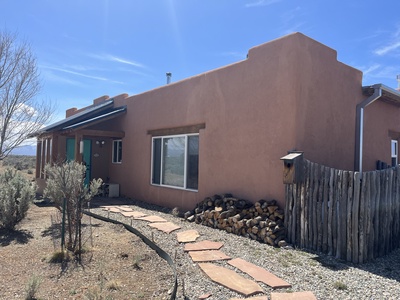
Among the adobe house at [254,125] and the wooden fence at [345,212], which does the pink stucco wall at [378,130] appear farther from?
the wooden fence at [345,212]

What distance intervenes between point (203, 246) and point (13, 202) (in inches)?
168

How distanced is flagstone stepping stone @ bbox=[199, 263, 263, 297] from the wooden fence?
2073mm

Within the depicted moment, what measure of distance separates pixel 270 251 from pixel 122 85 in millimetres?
11416

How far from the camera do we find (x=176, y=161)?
31.4ft

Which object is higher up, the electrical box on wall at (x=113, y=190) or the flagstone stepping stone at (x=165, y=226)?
the electrical box on wall at (x=113, y=190)

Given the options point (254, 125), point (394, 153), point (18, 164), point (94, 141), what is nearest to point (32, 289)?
point (254, 125)

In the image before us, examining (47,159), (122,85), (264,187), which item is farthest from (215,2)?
(47,159)

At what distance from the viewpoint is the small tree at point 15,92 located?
28.1ft

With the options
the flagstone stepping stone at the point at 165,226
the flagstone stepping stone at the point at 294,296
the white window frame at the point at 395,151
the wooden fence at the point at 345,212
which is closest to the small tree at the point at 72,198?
the flagstone stepping stone at the point at 165,226

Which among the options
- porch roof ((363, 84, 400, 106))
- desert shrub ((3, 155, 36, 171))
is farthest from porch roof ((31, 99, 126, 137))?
desert shrub ((3, 155, 36, 171))

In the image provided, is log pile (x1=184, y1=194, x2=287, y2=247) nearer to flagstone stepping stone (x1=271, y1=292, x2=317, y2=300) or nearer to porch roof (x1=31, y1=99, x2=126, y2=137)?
flagstone stepping stone (x1=271, y1=292, x2=317, y2=300)

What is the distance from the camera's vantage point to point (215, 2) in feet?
29.5

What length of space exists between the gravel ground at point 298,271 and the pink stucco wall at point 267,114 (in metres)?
1.40

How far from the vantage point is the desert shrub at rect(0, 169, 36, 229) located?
21.1 feet
